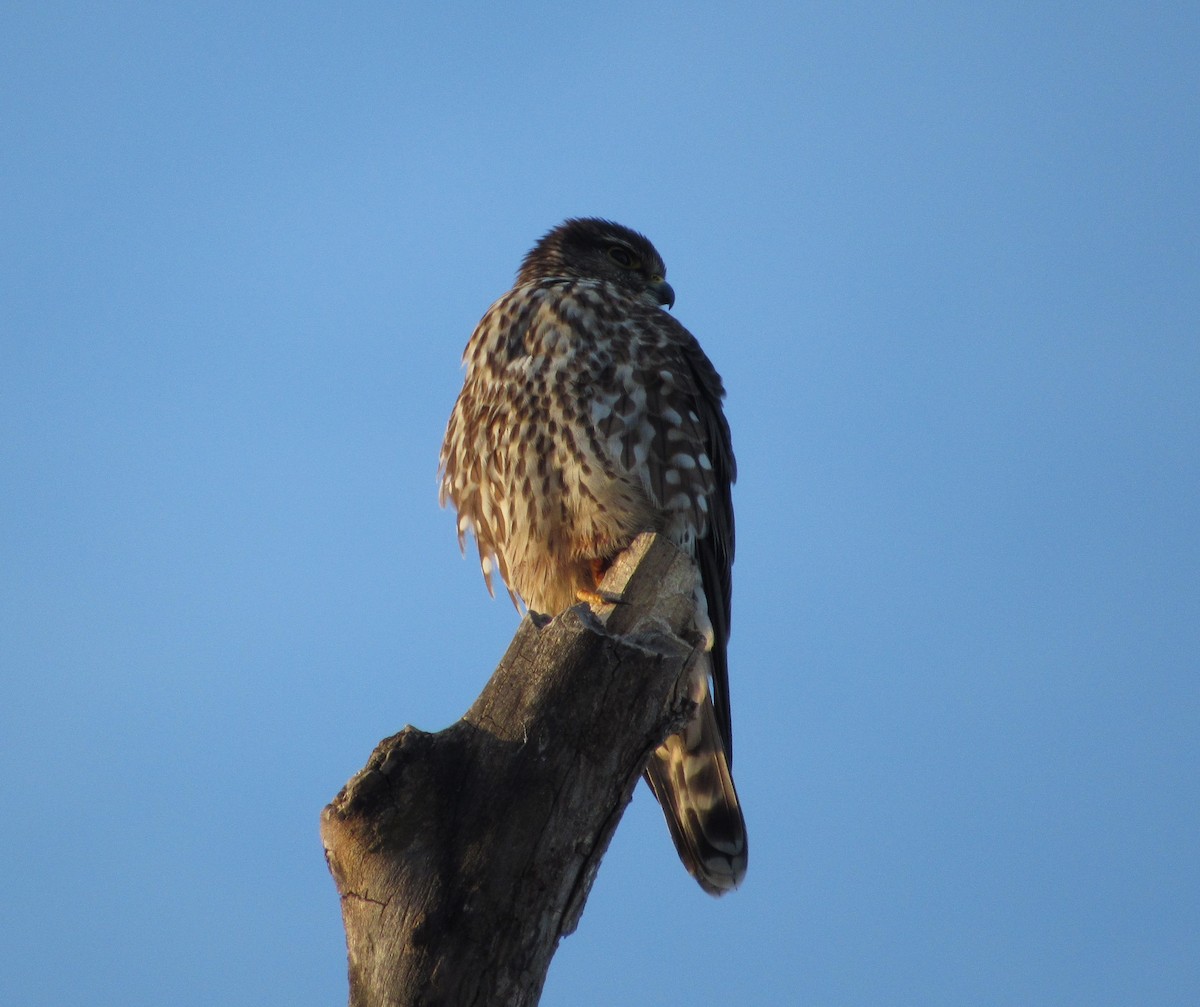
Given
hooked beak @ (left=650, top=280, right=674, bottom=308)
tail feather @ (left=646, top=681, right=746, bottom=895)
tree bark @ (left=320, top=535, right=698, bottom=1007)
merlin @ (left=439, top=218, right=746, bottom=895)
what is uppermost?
hooked beak @ (left=650, top=280, right=674, bottom=308)

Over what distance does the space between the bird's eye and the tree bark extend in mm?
3455

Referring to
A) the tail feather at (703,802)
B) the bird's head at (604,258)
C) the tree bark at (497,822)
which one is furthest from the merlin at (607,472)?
the tree bark at (497,822)

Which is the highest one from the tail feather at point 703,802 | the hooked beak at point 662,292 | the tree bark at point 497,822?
the hooked beak at point 662,292

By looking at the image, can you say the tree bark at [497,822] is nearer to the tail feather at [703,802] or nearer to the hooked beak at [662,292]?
the tail feather at [703,802]

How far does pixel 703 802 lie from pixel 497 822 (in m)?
1.94

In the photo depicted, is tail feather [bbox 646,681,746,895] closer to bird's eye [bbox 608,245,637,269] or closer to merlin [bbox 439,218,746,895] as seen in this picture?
merlin [bbox 439,218,746,895]

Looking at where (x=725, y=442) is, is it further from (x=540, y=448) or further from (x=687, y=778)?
(x=687, y=778)

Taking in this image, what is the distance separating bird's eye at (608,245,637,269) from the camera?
592 centimetres

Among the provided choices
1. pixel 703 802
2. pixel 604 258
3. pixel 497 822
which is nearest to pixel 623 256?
A: pixel 604 258

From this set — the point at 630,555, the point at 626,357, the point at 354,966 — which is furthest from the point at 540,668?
the point at 626,357

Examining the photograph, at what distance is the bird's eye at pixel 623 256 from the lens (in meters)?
5.92

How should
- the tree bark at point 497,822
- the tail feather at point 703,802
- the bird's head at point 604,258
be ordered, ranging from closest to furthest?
the tree bark at point 497,822, the tail feather at point 703,802, the bird's head at point 604,258

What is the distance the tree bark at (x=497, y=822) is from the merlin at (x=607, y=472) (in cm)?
148

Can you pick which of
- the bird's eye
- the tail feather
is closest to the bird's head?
the bird's eye
